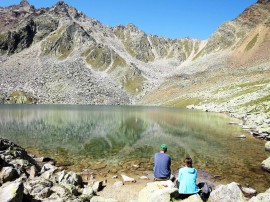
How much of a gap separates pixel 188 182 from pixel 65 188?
818cm

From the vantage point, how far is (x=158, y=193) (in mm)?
14023

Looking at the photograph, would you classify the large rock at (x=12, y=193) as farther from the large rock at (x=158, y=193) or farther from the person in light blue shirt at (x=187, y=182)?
the person in light blue shirt at (x=187, y=182)

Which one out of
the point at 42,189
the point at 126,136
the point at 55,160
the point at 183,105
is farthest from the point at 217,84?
the point at 42,189

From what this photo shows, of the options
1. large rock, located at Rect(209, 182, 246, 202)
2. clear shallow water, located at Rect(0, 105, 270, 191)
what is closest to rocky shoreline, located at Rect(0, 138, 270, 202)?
large rock, located at Rect(209, 182, 246, 202)

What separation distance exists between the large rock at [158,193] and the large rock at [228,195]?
293 centimetres

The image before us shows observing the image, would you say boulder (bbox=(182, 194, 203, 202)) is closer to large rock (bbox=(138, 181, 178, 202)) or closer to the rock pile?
large rock (bbox=(138, 181, 178, 202))

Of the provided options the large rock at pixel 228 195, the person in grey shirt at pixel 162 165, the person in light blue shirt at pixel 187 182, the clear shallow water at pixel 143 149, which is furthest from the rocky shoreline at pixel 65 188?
the clear shallow water at pixel 143 149

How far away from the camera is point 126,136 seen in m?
48.7

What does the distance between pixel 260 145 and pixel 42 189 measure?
103ft

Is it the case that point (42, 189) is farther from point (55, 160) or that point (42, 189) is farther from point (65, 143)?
point (65, 143)

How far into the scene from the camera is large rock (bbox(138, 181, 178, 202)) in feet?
45.5

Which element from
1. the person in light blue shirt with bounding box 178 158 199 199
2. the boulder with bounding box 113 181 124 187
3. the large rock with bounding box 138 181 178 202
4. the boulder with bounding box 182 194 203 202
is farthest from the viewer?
the boulder with bounding box 113 181 124 187

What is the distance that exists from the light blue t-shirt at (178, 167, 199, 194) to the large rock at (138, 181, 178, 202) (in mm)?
728

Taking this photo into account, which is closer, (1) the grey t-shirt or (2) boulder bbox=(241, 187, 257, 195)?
(1) the grey t-shirt
